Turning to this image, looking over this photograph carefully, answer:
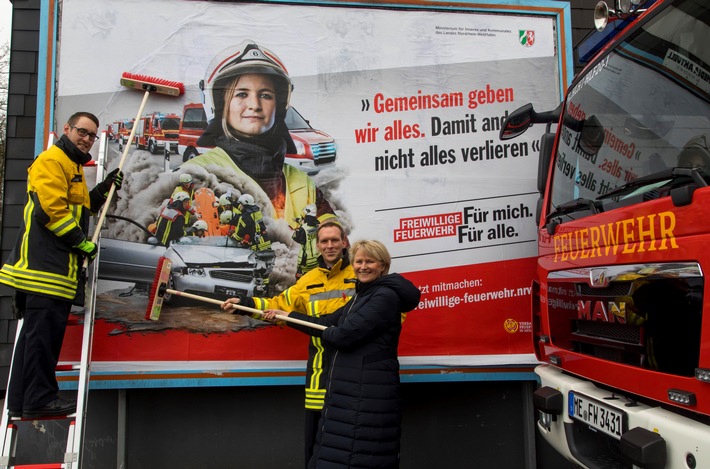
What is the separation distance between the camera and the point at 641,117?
2.58 meters

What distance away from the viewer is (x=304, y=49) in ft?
13.2

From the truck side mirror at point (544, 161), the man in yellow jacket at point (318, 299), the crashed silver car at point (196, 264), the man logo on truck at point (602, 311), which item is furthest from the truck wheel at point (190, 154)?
the man logo on truck at point (602, 311)

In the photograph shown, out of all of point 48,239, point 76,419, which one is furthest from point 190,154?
point 76,419

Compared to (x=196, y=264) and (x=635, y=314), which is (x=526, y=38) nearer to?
(x=635, y=314)

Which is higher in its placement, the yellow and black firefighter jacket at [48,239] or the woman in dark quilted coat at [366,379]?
the yellow and black firefighter jacket at [48,239]

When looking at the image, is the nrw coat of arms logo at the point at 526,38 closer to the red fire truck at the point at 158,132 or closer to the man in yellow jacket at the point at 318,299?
the man in yellow jacket at the point at 318,299

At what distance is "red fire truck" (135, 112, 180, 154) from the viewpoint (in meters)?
3.83

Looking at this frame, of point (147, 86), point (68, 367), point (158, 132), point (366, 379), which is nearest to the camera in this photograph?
point (366, 379)

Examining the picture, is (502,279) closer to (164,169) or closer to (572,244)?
(572,244)

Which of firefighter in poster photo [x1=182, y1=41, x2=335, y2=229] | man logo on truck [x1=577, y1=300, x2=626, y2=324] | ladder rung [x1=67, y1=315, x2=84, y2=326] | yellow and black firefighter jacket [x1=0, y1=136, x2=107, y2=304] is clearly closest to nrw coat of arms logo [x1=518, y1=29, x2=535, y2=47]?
firefighter in poster photo [x1=182, y1=41, x2=335, y2=229]

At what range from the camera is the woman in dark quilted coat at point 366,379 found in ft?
8.61

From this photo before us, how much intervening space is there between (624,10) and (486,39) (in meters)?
1.50

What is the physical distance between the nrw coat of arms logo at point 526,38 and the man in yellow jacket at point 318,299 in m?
2.18

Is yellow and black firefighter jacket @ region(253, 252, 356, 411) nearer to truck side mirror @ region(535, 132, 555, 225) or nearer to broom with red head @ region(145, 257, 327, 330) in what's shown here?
broom with red head @ region(145, 257, 327, 330)
